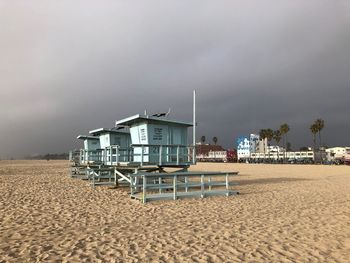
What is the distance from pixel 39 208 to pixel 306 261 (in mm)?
9387

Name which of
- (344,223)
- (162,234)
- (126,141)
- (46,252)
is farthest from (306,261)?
(126,141)

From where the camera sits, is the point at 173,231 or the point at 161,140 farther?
the point at 161,140

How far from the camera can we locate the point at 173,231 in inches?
343

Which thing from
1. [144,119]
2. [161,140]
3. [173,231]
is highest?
[144,119]

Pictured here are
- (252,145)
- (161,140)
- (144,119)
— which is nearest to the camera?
(144,119)

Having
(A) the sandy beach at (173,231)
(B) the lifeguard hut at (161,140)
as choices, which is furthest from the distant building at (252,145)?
(A) the sandy beach at (173,231)

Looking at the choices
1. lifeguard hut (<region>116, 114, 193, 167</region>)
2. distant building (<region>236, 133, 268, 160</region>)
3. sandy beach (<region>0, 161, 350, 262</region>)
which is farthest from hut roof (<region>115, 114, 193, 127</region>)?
distant building (<region>236, 133, 268, 160</region>)

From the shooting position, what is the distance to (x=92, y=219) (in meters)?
10.3

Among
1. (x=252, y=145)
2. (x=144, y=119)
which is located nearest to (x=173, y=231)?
(x=144, y=119)

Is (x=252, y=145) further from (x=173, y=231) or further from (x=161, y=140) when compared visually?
(x=173, y=231)

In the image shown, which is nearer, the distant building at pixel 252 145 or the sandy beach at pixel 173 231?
the sandy beach at pixel 173 231

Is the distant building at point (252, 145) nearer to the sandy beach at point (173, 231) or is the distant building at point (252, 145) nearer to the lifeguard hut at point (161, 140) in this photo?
the lifeguard hut at point (161, 140)

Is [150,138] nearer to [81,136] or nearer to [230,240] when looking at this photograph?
[230,240]

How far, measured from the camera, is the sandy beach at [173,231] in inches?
264
